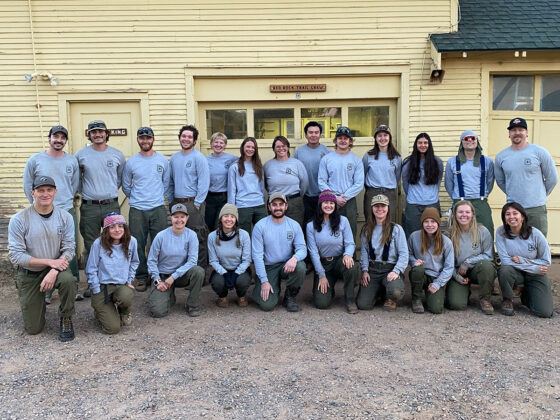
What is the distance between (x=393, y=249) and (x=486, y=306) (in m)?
1.07

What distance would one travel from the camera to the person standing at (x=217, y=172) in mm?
5935

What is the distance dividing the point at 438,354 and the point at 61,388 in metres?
2.80

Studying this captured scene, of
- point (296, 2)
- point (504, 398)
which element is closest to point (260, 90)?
point (296, 2)

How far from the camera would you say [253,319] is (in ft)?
15.3

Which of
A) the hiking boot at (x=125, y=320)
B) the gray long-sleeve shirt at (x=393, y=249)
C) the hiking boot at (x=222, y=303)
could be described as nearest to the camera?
the hiking boot at (x=125, y=320)

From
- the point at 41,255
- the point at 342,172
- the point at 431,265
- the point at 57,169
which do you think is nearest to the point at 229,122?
the point at 342,172

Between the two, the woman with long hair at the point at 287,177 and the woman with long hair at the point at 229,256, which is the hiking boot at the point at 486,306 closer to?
the woman with long hair at the point at 287,177

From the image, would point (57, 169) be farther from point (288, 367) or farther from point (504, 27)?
point (504, 27)

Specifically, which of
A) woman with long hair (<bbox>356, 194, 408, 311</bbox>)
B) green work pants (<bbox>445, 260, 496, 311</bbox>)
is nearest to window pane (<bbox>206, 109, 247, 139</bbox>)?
woman with long hair (<bbox>356, 194, 408, 311</bbox>)

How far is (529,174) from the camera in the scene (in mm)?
5203

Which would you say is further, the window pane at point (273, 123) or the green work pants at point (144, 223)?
the window pane at point (273, 123)

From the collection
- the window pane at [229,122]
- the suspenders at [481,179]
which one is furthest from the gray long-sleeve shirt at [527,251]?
the window pane at [229,122]

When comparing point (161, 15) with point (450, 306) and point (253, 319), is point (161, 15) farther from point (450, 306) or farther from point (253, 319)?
point (450, 306)

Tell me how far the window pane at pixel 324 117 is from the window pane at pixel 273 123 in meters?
0.19
